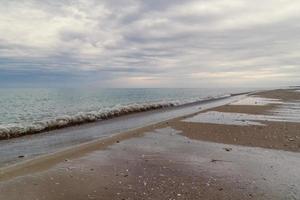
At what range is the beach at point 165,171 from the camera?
520 centimetres

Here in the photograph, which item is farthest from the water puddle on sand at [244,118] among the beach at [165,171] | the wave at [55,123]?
the wave at [55,123]

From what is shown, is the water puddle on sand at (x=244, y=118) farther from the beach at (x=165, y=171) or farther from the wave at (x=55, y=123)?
the wave at (x=55, y=123)

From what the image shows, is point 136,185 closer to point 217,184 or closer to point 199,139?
point 217,184

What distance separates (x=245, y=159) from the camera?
24.7ft

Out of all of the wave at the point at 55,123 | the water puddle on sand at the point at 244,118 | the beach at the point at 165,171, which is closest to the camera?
the beach at the point at 165,171

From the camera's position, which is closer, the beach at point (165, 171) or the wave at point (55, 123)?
the beach at point (165, 171)

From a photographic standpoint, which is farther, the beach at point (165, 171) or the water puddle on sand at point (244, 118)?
the water puddle on sand at point (244, 118)

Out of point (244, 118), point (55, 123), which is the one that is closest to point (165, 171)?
point (55, 123)

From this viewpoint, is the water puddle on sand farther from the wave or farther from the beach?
the wave

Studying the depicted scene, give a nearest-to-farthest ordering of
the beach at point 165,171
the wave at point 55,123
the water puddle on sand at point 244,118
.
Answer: the beach at point 165,171
the wave at point 55,123
the water puddle on sand at point 244,118

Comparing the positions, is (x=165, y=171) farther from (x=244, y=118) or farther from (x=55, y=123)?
(x=244, y=118)

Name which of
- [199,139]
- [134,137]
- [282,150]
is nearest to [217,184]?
[282,150]

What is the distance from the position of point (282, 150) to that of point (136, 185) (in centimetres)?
525

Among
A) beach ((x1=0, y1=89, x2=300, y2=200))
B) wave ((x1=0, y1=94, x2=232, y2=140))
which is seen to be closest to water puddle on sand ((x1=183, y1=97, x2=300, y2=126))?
beach ((x1=0, y1=89, x2=300, y2=200))
